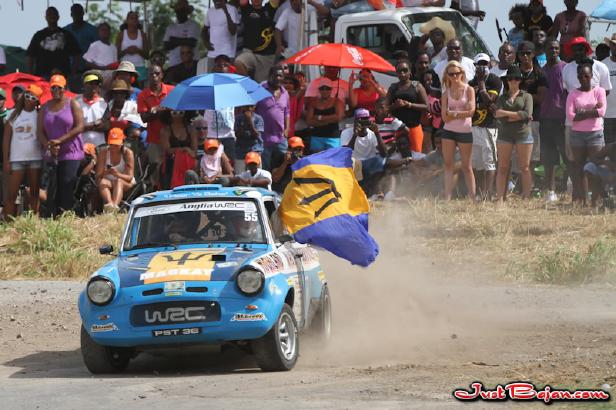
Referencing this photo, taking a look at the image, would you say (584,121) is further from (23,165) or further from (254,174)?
(23,165)

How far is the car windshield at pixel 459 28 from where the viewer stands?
2095 cm

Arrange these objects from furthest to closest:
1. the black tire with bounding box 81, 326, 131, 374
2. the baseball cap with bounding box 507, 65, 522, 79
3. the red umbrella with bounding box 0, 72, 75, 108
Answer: the red umbrella with bounding box 0, 72, 75, 108
the baseball cap with bounding box 507, 65, 522, 79
the black tire with bounding box 81, 326, 131, 374

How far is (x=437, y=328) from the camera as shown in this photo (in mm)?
13023

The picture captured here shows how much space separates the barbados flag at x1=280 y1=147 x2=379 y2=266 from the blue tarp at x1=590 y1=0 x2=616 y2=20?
1019 centimetres

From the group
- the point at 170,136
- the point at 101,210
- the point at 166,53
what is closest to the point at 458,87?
the point at 170,136

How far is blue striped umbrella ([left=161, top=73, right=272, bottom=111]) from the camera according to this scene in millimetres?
18188

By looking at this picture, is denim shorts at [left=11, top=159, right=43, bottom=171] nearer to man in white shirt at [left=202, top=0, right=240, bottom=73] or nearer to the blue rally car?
man in white shirt at [left=202, top=0, right=240, bottom=73]

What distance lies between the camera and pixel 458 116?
18625 mm

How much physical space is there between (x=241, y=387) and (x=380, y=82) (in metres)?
12.3

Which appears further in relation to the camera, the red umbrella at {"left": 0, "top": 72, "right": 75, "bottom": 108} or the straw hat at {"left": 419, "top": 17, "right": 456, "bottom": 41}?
the red umbrella at {"left": 0, "top": 72, "right": 75, "bottom": 108}

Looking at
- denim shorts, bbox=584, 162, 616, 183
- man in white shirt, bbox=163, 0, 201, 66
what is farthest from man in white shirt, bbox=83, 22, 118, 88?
denim shorts, bbox=584, 162, 616, 183

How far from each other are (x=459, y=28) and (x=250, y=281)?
11.8m

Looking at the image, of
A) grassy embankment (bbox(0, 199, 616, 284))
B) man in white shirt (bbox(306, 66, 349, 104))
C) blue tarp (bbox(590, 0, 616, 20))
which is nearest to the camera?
grassy embankment (bbox(0, 199, 616, 284))

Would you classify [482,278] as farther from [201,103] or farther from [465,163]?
[201,103]
